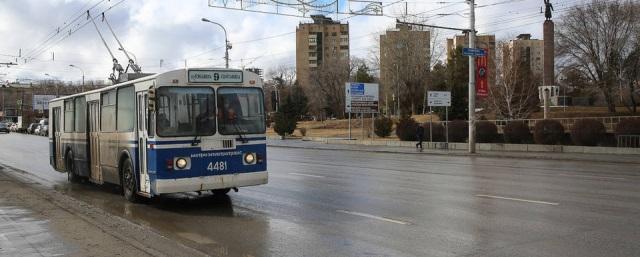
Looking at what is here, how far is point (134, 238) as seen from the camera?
27.3 ft

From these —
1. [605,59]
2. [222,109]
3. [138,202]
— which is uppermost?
[605,59]

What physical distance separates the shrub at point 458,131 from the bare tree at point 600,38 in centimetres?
2815

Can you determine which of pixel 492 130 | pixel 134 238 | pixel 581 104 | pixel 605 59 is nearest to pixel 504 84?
pixel 605 59

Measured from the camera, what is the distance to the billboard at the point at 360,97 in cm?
4975

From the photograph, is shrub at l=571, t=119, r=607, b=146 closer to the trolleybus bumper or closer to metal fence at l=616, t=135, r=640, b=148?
metal fence at l=616, t=135, r=640, b=148

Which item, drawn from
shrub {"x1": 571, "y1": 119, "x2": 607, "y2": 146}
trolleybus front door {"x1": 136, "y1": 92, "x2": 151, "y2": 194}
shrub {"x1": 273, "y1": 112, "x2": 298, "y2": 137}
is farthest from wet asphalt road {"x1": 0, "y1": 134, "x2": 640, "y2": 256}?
shrub {"x1": 273, "y1": 112, "x2": 298, "y2": 137}

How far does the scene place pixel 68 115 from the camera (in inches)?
670

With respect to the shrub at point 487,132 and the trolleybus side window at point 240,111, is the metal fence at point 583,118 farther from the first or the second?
the trolleybus side window at point 240,111

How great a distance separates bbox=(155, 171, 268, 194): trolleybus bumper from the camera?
1116 cm

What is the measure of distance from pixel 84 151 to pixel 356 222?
8.94 meters

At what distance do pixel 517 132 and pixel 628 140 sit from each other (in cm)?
638

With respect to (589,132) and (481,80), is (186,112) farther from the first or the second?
(589,132)

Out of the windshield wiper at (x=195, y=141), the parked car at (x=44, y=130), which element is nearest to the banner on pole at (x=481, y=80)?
the windshield wiper at (x=195, y=141)

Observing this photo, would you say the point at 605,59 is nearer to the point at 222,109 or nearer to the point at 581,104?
the point at 581,104
